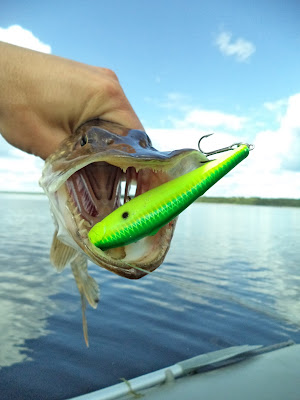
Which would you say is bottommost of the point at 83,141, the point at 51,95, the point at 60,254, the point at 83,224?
the point at 60,254

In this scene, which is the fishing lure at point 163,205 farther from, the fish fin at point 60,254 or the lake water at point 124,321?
the fish fin at point 60,254

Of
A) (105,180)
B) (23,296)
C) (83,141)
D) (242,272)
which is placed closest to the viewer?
(83,141)

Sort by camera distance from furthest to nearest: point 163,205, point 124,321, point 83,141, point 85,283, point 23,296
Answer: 1. point 23,296
2. point 124,321
3. point 85,283
4. point 83,141
5. point 163,205

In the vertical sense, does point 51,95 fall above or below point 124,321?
above

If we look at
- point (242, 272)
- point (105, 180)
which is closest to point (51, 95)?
point (105, 180)

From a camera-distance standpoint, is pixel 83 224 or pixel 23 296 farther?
pixel 23 296

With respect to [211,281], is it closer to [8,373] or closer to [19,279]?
[19,279]

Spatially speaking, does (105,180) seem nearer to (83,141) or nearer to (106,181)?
(106,181)
